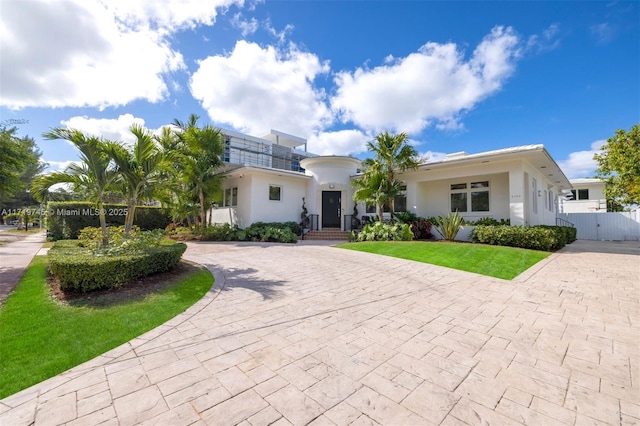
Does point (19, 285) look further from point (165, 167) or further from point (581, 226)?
point (581, 226)

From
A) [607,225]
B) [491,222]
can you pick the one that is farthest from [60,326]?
[607,225]

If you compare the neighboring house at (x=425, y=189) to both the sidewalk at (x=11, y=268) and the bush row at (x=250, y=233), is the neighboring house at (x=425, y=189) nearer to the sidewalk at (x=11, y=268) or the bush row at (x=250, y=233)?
the bush row at (x=250, y=233)

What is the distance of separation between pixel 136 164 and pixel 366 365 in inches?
275

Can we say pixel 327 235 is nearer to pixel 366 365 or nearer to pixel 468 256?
pixel 468 256

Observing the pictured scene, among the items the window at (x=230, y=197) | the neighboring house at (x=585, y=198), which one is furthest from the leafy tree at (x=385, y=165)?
the neighboring house at (x=585, y=198)

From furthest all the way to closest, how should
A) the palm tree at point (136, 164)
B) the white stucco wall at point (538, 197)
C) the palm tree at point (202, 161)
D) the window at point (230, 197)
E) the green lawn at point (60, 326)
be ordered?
the window at point (230, 197), the palm tree at point (202, 161), the white stucco wall at point (538, 197), the palm tree at point (136, 164), the green lawn at point (60, 326)

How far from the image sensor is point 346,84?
12664 millimetres

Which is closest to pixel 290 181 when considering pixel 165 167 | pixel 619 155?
pixel 165 167

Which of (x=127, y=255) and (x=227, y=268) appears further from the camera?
(x=227, y=268)

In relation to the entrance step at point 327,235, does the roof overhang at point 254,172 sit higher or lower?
higher

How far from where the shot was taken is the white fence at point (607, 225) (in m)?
16.0

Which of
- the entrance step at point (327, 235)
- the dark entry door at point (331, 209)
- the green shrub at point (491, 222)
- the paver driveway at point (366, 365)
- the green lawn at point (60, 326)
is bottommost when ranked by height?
the paver driveway at point (366, 365)

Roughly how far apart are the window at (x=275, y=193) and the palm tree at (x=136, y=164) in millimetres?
8217

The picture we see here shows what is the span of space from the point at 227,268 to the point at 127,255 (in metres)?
2.18
